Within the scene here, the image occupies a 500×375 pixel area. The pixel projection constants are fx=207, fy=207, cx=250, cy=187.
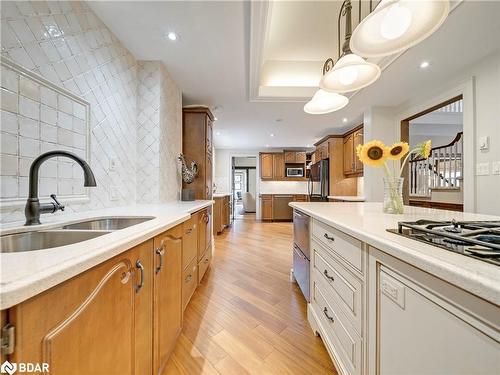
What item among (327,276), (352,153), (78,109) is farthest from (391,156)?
(352,153)

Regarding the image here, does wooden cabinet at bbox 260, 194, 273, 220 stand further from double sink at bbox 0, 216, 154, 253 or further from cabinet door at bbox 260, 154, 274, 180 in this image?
double sink at bbox 0, 216, 154, 253

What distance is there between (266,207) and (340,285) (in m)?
5.41

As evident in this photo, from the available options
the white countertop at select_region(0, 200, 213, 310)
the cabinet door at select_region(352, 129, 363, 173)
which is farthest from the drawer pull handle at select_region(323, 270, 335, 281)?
the cabinet door at select_region(352, 129, 363, 173)

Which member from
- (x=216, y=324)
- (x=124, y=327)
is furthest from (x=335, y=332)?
(x=124, y=327)

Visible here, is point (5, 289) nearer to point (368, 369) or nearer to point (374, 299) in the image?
point (374, 299)

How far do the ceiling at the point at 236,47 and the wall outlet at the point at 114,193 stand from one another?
1.29 meters

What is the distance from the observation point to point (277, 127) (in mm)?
4344

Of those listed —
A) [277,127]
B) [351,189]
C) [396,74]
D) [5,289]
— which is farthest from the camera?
[351,189]

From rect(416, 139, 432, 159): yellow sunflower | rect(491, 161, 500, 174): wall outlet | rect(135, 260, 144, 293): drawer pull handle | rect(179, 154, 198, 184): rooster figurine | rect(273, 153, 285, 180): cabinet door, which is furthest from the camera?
rect(273, 153, 285, 180): cabinet door

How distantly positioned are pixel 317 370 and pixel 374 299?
2.32ft

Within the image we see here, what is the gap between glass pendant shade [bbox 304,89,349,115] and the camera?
1604mm

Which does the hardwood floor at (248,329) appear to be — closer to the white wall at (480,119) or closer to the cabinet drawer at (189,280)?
the cabinet drawer at (189,280)

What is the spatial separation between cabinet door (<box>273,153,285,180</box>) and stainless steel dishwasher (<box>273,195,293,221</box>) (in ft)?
2.08

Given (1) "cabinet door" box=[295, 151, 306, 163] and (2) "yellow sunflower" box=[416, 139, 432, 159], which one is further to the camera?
(1) "cabinet door" box=[295, 151, 306, 163]
